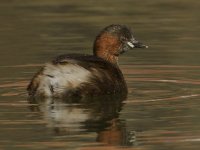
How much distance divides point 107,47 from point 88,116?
2.31 m

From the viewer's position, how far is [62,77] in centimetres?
1134

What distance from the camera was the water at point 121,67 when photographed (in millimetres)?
9656

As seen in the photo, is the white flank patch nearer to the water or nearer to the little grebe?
the little grebe

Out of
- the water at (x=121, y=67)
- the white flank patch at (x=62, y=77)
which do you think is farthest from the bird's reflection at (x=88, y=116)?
the white flank patch at (x=62, y=77)

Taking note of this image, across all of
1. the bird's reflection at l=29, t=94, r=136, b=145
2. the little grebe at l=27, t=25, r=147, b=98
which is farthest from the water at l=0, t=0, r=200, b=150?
the little grebe at l=27, t=25, r=147, b=98

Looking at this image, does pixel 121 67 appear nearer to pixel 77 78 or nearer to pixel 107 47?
pixel 107 47

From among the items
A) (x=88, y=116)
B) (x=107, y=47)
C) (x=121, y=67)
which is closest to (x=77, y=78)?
(x=88, y=116)

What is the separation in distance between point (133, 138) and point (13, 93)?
2875mm

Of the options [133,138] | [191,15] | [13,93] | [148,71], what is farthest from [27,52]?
[133,138]

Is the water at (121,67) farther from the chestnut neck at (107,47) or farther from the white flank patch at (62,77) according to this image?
the chestnut neck at (107,47)

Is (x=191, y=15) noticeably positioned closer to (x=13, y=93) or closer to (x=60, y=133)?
(x=13, y=93)

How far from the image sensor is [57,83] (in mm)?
11391

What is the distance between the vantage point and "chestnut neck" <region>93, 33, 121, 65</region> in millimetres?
12789

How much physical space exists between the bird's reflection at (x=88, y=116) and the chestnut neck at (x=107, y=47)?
1040mm
